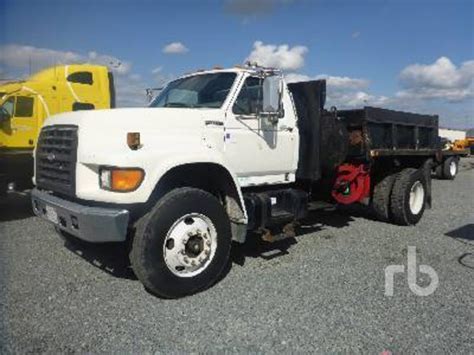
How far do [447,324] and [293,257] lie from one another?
7.44 feet

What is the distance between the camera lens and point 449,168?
18219 millimetres

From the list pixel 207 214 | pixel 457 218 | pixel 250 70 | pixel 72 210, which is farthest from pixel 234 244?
pixel 457 218

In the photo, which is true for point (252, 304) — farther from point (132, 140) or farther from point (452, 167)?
point (452, 167)

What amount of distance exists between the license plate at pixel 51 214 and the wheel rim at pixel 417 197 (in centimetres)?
630

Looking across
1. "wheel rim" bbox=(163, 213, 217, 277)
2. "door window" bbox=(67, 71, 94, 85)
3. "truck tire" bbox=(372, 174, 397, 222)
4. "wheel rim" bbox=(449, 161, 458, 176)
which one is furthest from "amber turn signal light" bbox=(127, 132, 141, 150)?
"wheel rim" bbox=(449, 161, 458, 176)

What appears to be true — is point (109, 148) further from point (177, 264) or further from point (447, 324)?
point (447, 324)

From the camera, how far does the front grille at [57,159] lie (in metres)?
4.72

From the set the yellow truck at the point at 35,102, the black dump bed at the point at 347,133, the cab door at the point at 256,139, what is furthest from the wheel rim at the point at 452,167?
the cab door at the point at 256,139

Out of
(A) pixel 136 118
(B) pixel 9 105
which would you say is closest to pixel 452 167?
(B) pixel 9 105

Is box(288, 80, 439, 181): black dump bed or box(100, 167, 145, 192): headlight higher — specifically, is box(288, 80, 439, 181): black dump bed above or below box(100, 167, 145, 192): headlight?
above

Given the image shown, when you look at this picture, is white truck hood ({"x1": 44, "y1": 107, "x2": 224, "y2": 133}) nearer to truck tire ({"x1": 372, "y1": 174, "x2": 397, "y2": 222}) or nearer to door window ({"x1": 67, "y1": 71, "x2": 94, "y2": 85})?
truck tire ({"x1": 372, "y1": 174, "x2": 397, "y2": 222})

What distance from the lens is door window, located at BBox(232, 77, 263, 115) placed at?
5656 mm

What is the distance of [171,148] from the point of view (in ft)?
15.5

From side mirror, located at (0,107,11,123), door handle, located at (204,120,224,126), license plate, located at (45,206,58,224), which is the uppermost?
side mirror, located at (0,107,11,123)
